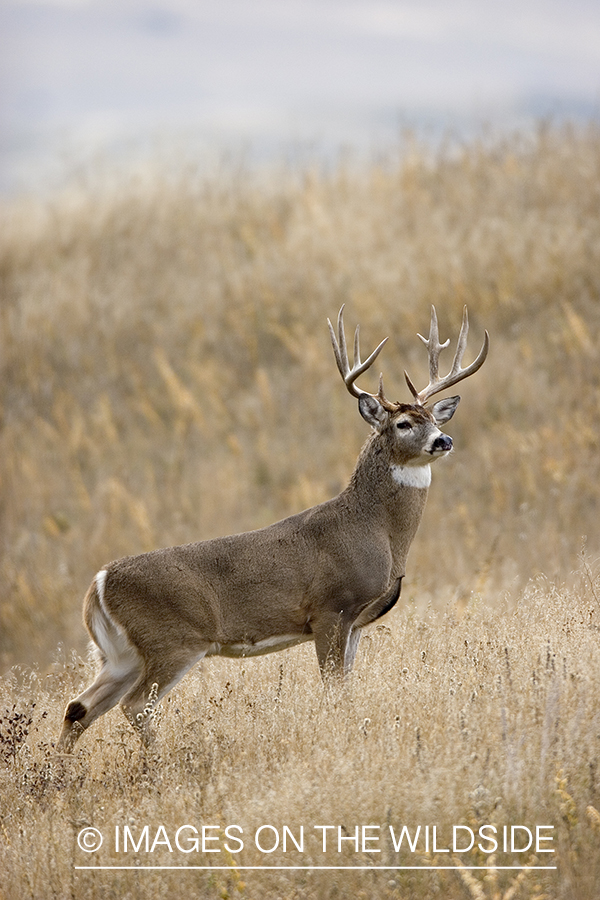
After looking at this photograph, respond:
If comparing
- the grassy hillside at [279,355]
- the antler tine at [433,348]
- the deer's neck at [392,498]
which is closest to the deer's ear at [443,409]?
the antler tine at [433,348]

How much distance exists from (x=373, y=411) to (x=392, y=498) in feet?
1.69

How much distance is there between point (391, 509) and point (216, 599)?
3.79ft

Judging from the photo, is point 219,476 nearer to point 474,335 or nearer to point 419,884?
point 474,335

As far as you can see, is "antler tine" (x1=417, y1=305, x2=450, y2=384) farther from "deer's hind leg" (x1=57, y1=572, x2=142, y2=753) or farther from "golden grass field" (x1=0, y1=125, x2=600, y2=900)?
"deer's hind leg" (x1=57, y1=572, x2=142, y2=753)

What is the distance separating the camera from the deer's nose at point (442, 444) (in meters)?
5.74

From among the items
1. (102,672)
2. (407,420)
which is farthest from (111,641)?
(407,420)

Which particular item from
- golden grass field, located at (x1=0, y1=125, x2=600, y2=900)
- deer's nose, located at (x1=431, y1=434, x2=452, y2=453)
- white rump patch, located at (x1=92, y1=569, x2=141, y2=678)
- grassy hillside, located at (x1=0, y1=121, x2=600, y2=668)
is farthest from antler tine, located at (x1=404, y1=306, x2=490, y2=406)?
grassy hillside, located at (x1=0, y1=121, x2=600, y2=668)

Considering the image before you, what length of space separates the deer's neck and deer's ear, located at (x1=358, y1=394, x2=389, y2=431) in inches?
5.1

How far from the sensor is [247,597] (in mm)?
5672

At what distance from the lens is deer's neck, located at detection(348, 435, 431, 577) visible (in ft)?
19.7

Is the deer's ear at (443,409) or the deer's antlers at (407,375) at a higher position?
the deer's antlers at (407,375)

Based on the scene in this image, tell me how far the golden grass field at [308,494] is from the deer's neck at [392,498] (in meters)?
0.64

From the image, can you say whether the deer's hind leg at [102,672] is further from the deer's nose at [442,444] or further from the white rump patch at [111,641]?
the deer's nose at [442,444]

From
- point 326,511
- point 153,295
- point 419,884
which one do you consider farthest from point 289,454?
point 419,884
